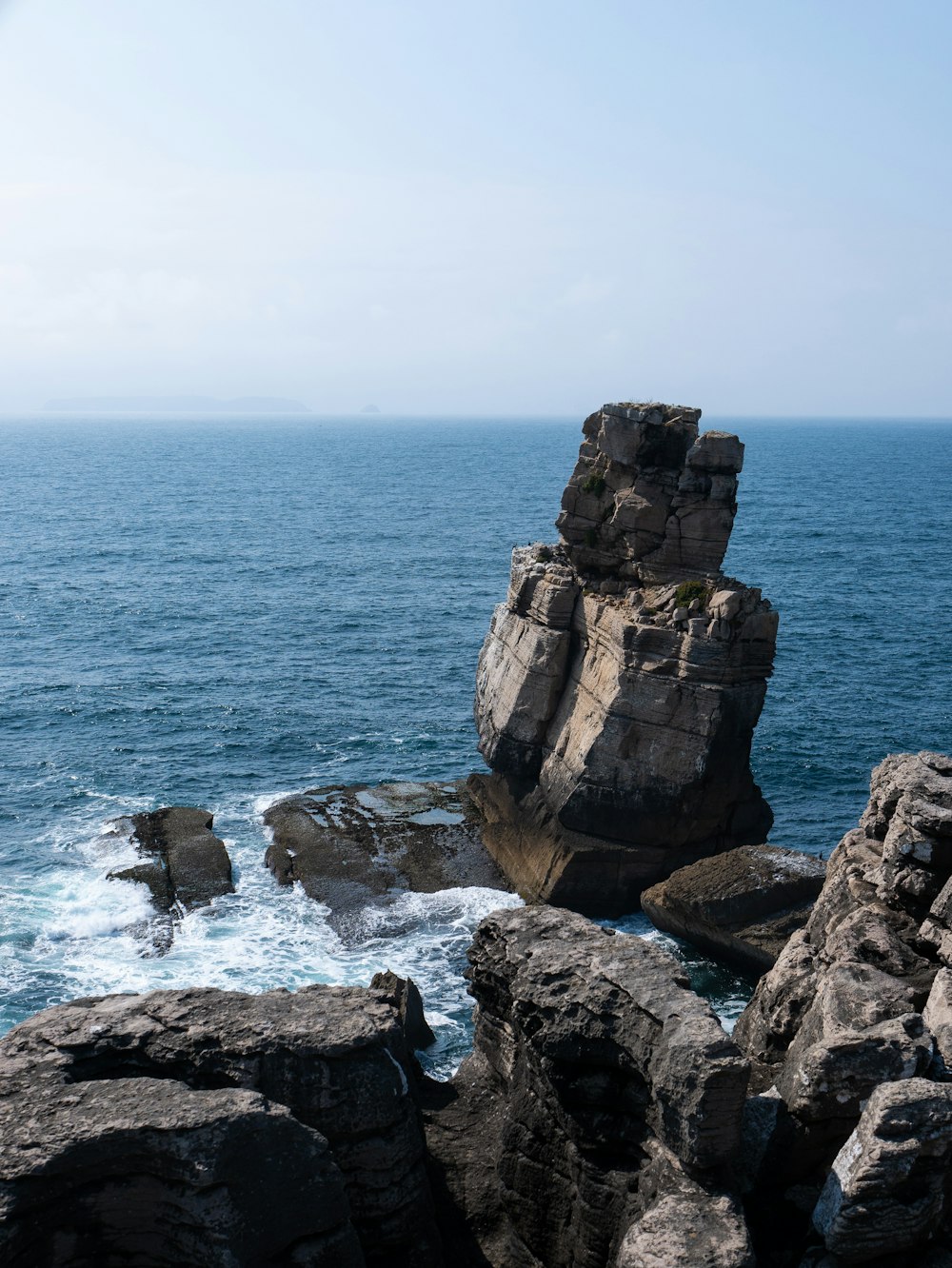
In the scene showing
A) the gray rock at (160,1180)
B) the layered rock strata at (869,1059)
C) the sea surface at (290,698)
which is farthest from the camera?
the sea surface at (290,698)

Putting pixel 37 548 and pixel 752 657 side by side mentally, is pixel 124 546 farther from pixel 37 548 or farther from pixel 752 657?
pixel 752 657

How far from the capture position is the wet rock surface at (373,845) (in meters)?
44.8

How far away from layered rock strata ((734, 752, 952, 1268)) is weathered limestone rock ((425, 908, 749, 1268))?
1.82 m

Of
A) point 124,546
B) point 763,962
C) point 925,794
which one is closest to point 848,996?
point 925,794

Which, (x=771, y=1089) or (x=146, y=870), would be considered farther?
(x=146, y=870)

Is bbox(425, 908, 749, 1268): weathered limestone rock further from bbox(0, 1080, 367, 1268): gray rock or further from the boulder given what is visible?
the boulder

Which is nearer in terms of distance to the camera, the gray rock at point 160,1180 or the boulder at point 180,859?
the gray rock at point 160,1180

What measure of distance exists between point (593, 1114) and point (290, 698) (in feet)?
167

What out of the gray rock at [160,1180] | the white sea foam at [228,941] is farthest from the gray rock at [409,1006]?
the gray rock at [160,1180]

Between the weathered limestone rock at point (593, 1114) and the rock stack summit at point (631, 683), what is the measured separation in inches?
844

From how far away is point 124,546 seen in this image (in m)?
119

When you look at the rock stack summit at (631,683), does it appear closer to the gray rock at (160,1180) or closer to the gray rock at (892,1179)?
the gray rock at (892,1179)

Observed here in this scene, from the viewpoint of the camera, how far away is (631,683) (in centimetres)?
4347

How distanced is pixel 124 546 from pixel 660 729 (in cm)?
8749
